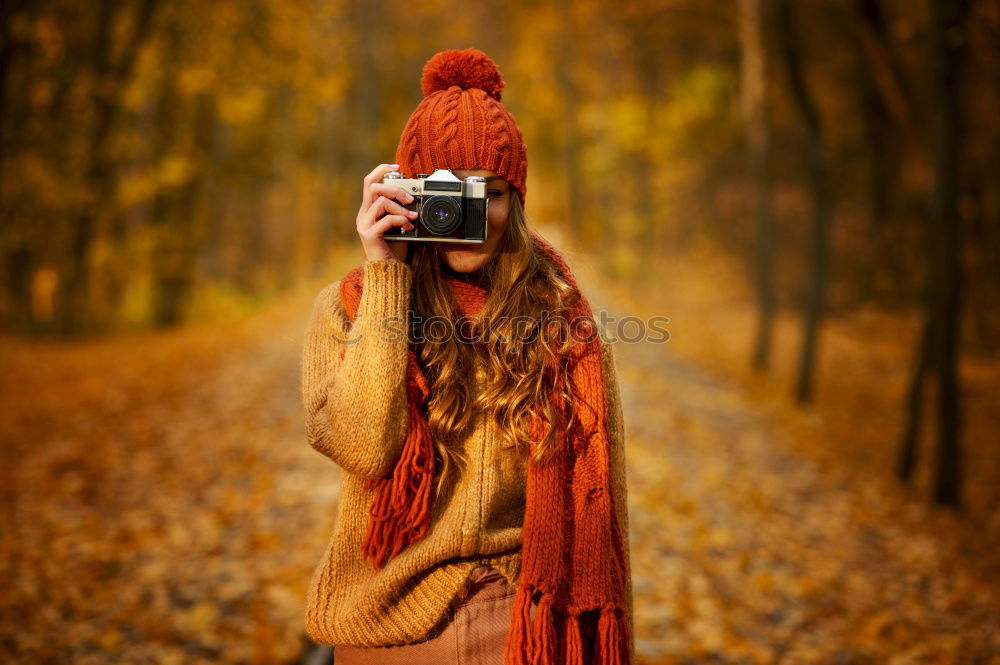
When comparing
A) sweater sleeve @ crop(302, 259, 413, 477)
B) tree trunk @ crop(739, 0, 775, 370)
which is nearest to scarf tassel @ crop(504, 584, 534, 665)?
sweater sleeve @ crop(302, 259, 413, 477)

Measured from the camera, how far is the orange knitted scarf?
1593 mm

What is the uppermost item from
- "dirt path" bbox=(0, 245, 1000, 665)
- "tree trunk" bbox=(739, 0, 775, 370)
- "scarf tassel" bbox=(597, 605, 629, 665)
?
"tree trunk" bbox=(739, 0, 775, 370)

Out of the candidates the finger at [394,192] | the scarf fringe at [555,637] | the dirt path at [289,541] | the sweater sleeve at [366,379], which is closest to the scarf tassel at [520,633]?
the scarf fringe at [555,637]

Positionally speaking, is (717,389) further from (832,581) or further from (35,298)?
(35,298)

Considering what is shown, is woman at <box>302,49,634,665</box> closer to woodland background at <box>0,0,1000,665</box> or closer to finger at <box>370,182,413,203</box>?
finger at <box>370,182,413,203</box>

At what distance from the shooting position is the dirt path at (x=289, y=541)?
4.21 meters

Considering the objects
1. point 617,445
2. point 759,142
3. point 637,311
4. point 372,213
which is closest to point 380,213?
point 372,213

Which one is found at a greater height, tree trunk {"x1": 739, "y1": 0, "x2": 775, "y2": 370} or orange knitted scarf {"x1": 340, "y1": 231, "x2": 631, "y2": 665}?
tree trunk {"x1": 739, "y1": 0, "x2": 775, "y2": 370}

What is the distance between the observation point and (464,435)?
1.71 metres

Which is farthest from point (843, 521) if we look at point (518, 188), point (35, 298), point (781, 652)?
point (35, 298)

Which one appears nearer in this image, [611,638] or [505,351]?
[611,638]

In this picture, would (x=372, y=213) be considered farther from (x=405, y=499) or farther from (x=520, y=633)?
(x=520, y=633)

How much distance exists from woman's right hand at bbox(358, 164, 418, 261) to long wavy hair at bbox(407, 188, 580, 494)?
0.13 metres

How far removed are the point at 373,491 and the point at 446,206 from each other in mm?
685
